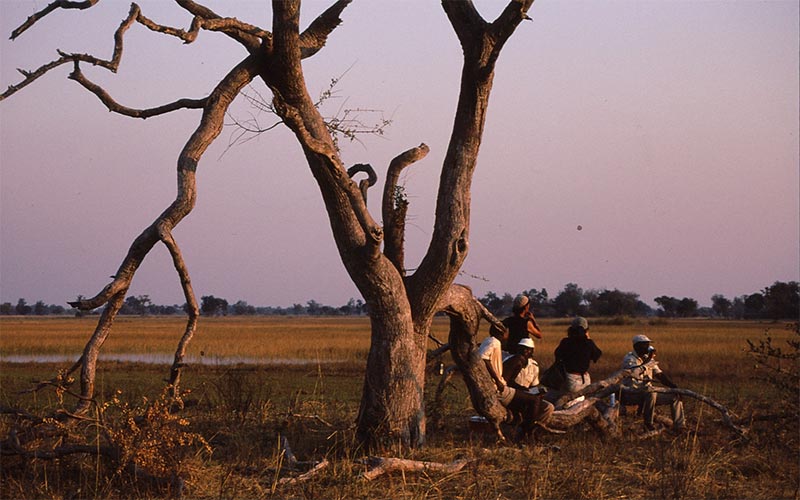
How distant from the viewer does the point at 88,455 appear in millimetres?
→ 7781

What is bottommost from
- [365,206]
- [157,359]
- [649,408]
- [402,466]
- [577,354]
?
[157,359]

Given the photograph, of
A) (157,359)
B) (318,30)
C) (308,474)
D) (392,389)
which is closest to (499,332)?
(392,389)

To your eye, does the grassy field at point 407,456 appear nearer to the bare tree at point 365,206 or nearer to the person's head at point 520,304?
the bare tree at point 365,206

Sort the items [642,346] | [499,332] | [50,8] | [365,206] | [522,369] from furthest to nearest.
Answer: [642,346], [522,369], [499,332], [365,206], [50,8]

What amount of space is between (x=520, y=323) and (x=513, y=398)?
93 cm

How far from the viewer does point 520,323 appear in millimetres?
10094

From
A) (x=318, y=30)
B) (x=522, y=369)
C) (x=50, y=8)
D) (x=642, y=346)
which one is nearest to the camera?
(x=50, y=8)

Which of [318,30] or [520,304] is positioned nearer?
[318,30]

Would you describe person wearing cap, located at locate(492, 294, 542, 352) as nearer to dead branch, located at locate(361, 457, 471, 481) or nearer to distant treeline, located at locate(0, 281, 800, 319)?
dead branch, located at locate(361, 457, 471, 481)

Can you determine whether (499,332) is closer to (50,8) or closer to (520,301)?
(520,301)

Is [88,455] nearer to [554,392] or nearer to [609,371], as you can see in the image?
[554,392]

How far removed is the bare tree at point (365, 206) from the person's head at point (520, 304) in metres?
1.23

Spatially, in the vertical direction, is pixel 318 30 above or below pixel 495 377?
above

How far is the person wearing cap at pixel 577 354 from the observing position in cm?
1018
